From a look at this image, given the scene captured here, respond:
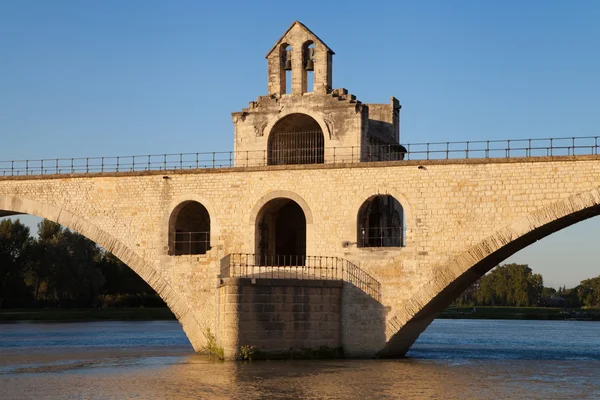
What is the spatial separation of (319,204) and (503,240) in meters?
6.05

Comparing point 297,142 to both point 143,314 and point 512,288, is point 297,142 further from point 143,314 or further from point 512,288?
point 512,288

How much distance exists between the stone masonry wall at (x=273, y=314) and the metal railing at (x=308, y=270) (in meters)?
0.86

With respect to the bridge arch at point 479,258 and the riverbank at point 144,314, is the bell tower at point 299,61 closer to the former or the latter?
the bridge arch at point 479,258

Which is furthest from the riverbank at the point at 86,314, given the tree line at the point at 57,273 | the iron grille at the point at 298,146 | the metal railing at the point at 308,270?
the metal railing at the point at 308,270

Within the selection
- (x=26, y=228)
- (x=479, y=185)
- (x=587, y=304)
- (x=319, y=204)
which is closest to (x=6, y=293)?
(x=26, y=228)

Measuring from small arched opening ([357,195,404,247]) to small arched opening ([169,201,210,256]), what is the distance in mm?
5702

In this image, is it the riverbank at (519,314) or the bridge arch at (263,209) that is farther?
the riverbank at (519,314)

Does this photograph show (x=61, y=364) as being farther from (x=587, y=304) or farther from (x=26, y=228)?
(x=587, y=304)

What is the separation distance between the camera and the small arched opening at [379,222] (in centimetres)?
3145

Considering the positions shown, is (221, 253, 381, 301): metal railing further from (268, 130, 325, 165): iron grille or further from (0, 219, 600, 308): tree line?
(0, 219, 600, 308): tree line

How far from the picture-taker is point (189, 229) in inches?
1366

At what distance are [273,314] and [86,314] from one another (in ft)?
130

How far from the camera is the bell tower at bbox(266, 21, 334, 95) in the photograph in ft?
110

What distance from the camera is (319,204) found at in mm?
31094
